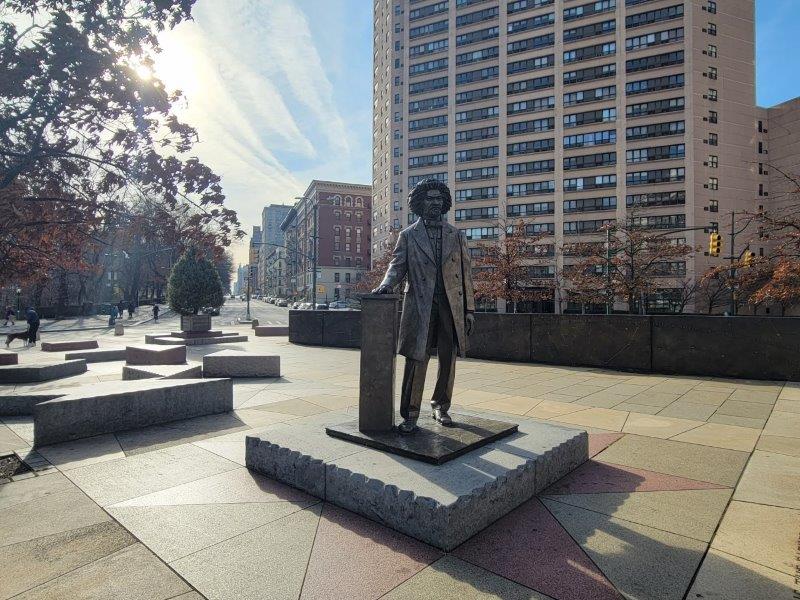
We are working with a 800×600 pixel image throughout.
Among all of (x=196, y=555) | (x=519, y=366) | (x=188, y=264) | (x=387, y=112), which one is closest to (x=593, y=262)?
(x=519, y=366)

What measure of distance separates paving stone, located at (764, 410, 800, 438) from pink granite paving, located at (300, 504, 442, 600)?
215 inches

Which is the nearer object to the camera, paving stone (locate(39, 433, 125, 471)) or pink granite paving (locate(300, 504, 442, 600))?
pink granite paving (locate(300, 504, 442, 600))

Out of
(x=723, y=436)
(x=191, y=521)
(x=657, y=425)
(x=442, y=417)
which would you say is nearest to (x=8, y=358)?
(x=191, y=521)

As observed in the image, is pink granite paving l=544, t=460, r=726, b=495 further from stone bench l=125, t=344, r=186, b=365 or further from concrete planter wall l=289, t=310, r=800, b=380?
stone bench l=125, t=344, r=186, b=365

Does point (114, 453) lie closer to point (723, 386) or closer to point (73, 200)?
point (73, 200)

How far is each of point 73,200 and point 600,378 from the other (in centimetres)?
1075

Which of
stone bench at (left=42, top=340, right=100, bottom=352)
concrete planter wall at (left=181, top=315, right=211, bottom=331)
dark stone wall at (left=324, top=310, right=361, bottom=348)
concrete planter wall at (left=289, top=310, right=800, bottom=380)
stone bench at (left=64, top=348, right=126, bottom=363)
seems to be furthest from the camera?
concrete planter wall at (left=181, top=315, right=211, bottom=331)

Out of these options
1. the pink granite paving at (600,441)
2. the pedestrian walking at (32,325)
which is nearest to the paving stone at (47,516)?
the pink granite paving at (600,441)

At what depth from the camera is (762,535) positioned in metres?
3.17

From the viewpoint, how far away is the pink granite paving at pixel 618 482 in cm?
398

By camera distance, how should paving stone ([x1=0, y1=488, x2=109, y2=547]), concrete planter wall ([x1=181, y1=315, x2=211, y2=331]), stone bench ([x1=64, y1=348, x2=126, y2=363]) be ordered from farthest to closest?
concrete planter wall ([x1=181, y1=315, x2=211, y2=331]) → stone bench ([x1=64, y1=348, x2=126, y2=363]) → paving stone ([x1=0, y1=488, x2=109, y2=547])

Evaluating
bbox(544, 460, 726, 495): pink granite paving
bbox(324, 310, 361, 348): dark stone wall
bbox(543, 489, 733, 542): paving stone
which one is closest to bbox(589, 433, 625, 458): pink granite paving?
bbox(544, 460, 726, 495): pink granite paving

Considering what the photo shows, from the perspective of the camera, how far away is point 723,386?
9352mm

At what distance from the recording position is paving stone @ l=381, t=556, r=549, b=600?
98.1 inches
